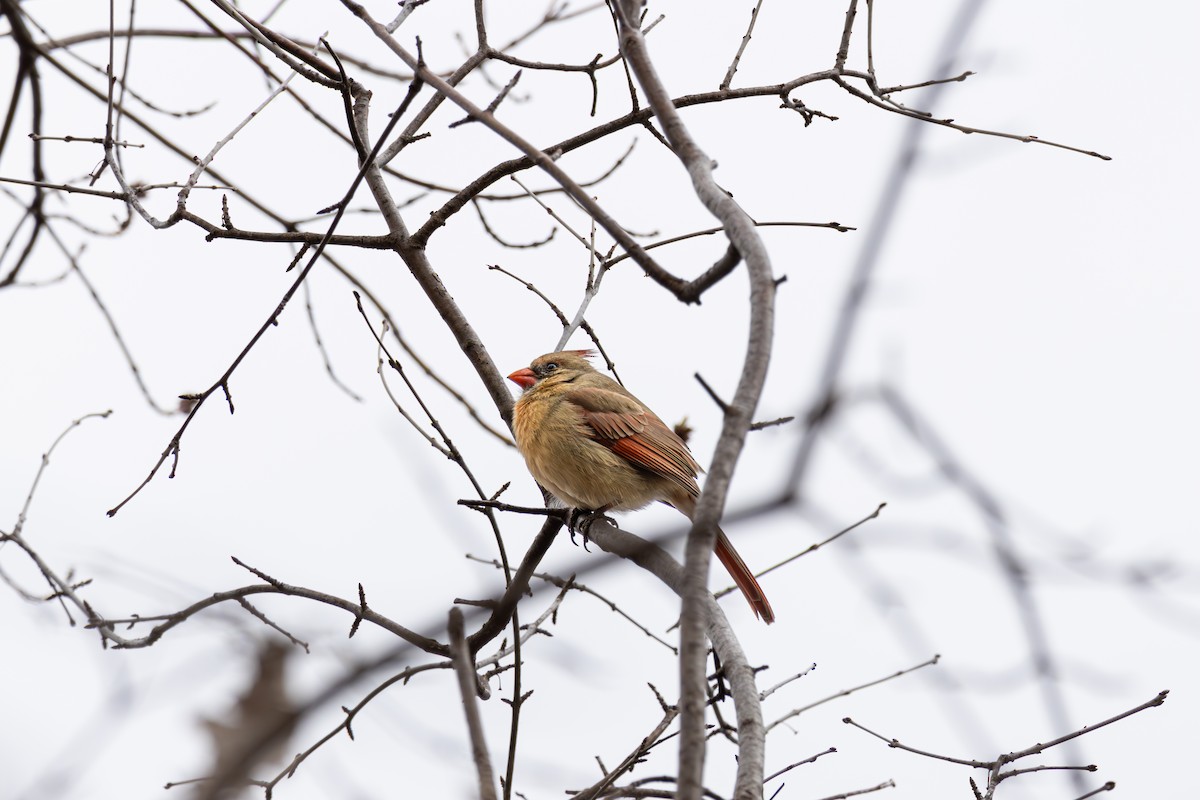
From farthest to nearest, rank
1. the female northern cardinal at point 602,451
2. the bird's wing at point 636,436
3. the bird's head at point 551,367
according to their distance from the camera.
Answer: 1. the bird's head at point 551,367
2. the bird's wing at point 636,436
3. the female northern cardinal at point 602,451

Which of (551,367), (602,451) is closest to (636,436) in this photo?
(602,451)

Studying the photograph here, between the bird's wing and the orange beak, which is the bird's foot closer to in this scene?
the bird's wing

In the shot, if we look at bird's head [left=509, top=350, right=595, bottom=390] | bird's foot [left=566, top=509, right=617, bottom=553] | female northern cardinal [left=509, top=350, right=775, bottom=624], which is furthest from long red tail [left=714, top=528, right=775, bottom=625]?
bird's head [left=509, top=350, right=595, bottom=390]

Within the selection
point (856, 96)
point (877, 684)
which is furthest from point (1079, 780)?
point (856, 96)

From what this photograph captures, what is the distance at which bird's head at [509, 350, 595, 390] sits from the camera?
5809mm

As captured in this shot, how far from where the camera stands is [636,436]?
17.3 ft

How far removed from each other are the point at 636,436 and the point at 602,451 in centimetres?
22

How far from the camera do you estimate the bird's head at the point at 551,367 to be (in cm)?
581

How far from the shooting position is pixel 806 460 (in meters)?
1.13

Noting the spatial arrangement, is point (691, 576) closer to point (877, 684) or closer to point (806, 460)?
point (806, 460)

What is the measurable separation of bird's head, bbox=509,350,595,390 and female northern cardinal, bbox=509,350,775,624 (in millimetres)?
179

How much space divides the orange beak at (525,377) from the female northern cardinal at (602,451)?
0.23 meters

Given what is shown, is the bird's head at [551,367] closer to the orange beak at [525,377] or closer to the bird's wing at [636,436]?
the orange beak at [525,377]

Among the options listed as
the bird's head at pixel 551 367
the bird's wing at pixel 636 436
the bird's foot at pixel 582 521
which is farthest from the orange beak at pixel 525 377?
the bird's foot at pixel 582 521
